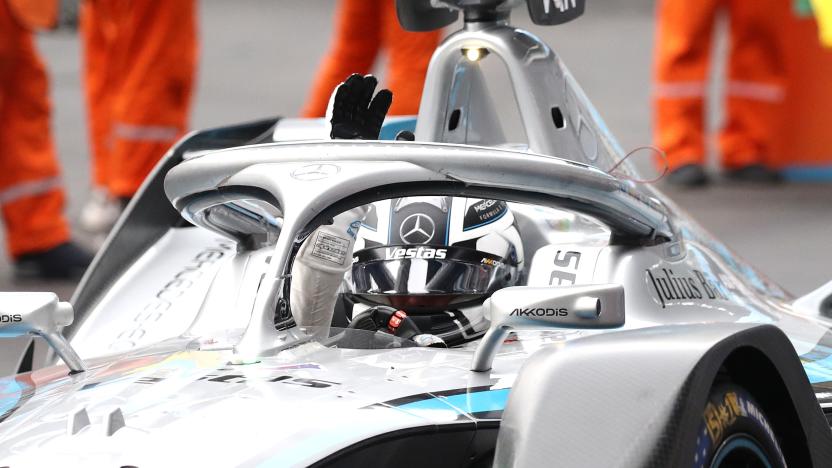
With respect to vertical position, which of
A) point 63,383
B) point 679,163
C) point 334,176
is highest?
point 334,176

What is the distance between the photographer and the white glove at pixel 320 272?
9.91 feet

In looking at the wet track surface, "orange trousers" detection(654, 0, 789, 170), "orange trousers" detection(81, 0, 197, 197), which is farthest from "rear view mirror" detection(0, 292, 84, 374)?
"orange trousers" detection(654, 0, 789, 170)

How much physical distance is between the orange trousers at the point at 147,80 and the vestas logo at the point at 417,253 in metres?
3.90

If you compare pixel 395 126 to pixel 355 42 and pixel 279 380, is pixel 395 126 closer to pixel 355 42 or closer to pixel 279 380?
pixel 279 380

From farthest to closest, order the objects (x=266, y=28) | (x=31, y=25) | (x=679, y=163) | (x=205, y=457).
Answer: (x=266, y=28) → (x=679, y=163) → (x=31, y=25) → (x=205, y=457)

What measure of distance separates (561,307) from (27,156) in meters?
4.48

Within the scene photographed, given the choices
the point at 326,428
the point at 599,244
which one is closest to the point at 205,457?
the point at 326,428

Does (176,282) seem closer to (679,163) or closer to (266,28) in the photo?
(679,163)

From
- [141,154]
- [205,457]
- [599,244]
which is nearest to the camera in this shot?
[205,457]

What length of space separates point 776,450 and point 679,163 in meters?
6.05

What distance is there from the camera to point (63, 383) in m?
2.83

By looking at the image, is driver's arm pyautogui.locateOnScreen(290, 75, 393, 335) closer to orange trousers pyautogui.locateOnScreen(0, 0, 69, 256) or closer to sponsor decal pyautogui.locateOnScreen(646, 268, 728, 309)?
sponsor decal pyautogui.locateOnScreen(646, 268, 728, 309)

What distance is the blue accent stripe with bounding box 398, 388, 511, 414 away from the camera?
254cm

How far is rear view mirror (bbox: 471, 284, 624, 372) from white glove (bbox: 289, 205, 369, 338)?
1.85 feet
